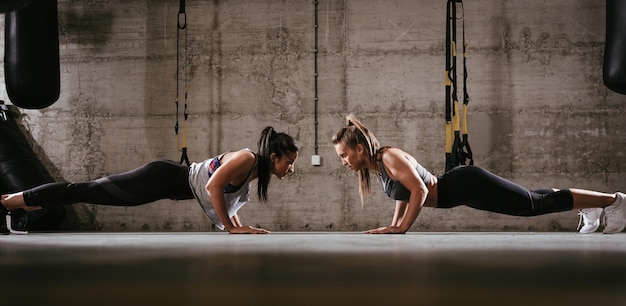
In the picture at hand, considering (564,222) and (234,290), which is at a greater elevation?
(234,290)

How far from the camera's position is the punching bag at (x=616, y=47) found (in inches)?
165

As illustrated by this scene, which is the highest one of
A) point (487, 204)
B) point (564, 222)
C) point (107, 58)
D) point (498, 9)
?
point (498, 9)

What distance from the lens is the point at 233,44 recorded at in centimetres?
556

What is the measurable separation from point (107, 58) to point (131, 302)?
5256 mm

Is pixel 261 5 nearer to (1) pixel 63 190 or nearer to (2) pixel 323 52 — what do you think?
(2) pixel 323 52

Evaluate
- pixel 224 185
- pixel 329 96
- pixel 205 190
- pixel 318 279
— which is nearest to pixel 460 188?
pixel 224 185

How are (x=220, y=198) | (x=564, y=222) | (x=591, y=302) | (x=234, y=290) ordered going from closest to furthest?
(x=591, y=302)
(x=234, y=290)
(x=220, y=198)
(x=564, y=222)

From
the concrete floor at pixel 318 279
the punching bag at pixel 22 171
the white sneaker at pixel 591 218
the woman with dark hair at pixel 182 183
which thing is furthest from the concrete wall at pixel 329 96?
the concrete floor at pixel 318 279

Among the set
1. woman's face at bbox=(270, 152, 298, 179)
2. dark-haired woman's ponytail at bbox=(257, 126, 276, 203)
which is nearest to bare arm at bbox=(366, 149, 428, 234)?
woman's face at bbox=(270, 152, 298, 179)

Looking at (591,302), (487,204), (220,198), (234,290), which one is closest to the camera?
(591,302)

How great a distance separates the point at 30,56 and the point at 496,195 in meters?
3.65

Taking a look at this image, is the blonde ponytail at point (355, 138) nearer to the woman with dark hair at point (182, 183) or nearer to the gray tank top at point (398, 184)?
the gray tank top at point (398, 184)

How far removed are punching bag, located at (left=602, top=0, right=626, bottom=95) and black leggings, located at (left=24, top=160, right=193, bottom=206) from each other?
3082 millimetres

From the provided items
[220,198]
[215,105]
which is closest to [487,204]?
[220,198]
